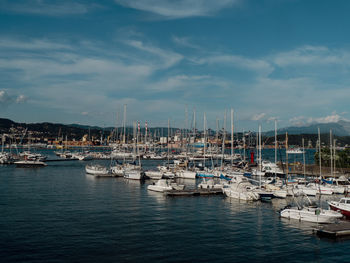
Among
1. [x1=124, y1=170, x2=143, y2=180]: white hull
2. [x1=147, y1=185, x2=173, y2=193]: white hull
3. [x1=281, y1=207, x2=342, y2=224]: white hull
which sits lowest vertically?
[x1=281, y1=207, x2=342, y2=224]: white hull

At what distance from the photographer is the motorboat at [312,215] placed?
1362 inches

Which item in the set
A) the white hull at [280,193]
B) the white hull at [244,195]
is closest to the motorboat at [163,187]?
the white hull at [244,195]

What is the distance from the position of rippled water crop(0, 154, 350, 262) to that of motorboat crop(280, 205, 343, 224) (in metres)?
1.54

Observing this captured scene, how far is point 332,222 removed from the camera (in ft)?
114

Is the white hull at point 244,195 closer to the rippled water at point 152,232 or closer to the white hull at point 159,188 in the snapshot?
the rippled water at point 152,232

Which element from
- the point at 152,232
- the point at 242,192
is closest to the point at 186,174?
the point at 242,192

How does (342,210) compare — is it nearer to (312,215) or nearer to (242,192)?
(312,215)

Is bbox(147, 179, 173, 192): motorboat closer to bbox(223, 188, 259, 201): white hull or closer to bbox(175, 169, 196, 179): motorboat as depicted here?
bbox(223, 188, 259, 201): white hull

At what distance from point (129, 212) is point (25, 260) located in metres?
17.5

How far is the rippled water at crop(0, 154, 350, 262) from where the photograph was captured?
25406 millimetres

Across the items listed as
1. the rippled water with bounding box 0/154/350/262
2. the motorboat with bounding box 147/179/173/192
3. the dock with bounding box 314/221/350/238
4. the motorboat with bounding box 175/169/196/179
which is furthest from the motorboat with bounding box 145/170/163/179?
the dock with bounding box 314/221/350/238

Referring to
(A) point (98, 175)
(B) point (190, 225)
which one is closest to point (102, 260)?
(B) point (190, 225)

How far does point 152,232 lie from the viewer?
31.6 m

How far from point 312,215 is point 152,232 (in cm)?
1766
